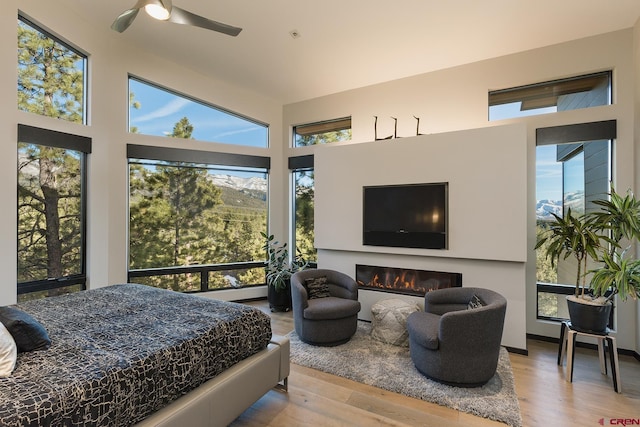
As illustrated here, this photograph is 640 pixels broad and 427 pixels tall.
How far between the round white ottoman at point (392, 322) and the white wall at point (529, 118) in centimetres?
127

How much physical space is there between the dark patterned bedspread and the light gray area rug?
3.45 ft

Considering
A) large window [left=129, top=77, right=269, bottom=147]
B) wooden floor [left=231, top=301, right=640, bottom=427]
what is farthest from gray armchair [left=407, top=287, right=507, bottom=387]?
large window [left=129, top=77, right=269, bottom=147]

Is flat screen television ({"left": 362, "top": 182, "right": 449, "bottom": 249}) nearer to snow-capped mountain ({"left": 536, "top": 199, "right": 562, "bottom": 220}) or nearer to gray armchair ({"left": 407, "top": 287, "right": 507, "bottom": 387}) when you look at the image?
snow-capped mountain ({"left": 536, "top": 199, "right": 562, "bottom": 220})

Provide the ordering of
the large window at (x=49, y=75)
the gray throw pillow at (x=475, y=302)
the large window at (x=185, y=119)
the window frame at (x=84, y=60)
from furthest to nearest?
the large window at (x=185, y=119) → the window frame at (x=84, y=60) → the large window at (x=49, y=75) → the gray throw pillow at (x=475, y=302)

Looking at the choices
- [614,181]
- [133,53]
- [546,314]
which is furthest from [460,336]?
[133,53]

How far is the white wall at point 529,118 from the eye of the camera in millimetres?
3504

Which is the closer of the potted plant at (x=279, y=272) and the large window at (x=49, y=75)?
the large window at (x=49, y=75)

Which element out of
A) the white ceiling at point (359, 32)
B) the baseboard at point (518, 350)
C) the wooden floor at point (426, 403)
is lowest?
the baseboard at point (518, 350)

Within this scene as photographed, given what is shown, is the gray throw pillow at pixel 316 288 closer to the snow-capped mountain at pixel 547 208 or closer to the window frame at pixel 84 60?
the snow-capped mountain at pixel 547 208

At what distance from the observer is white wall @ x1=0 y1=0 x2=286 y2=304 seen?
2.98 m

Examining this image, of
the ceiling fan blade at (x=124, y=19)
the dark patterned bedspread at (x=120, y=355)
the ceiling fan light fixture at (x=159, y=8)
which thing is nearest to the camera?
the dark patterned bedspread at (x=120, y=355)

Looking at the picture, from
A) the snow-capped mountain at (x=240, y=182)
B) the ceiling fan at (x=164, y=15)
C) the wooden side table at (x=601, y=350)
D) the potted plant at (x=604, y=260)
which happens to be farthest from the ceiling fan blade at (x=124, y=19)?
the wooden side table at (x=601, y=350)

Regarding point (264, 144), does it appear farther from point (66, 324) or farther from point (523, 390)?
point (523, 390)

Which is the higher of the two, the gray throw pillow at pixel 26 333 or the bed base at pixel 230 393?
the gray throw pillow at pixel 26 333
